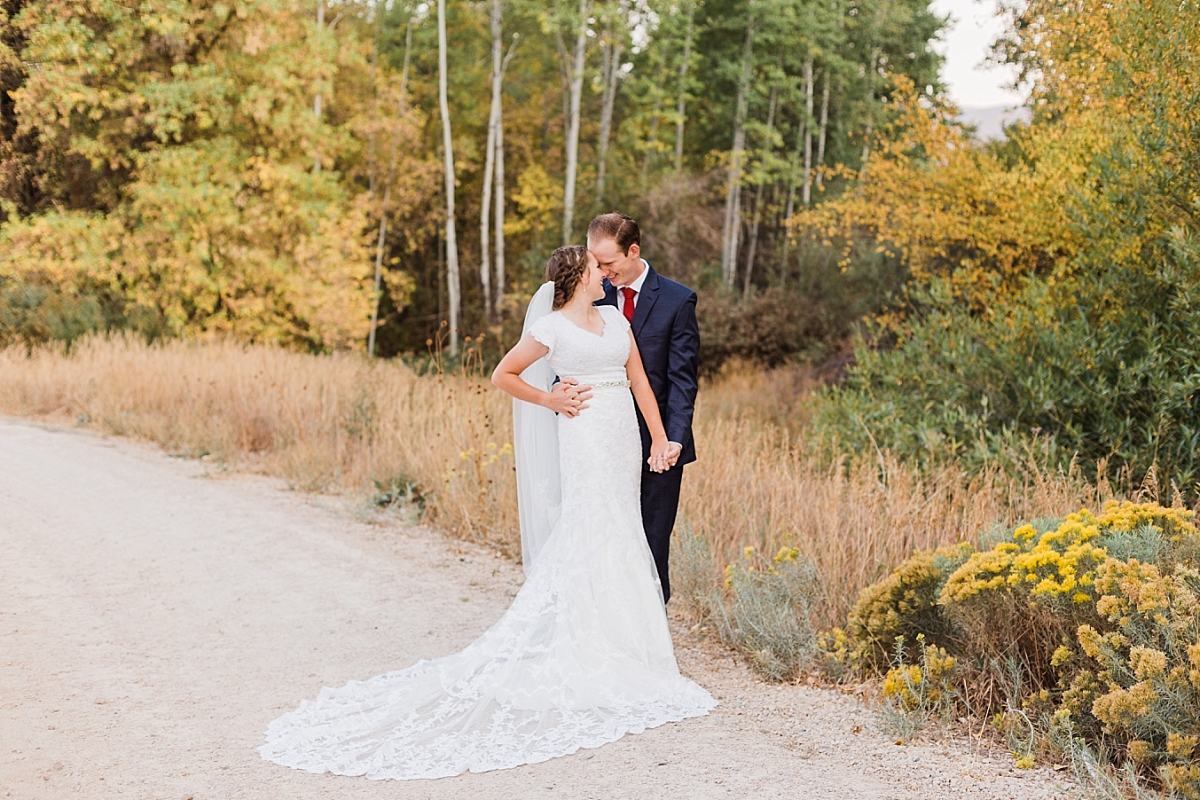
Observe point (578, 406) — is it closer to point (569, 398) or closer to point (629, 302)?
point (569, 398)

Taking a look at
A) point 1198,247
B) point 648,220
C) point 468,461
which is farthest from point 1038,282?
point 648,220

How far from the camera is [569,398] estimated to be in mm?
4406

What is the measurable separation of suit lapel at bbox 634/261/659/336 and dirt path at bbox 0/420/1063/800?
1617mm

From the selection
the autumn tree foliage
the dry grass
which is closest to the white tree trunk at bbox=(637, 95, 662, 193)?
the dry grass

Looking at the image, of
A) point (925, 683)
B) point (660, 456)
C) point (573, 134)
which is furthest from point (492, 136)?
point (925, 683)

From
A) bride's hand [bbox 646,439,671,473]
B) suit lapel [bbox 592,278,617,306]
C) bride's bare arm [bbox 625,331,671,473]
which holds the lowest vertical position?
bride's hand [bbox 646,439,671,473]

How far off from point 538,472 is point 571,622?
2.58 ft

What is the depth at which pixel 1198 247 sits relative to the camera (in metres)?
6.67

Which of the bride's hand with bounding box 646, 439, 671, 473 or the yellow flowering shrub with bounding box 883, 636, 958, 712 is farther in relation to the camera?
the bride's hand with bounding box 646, 439, 671, 473

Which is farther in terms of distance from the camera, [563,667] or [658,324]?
[658,324]

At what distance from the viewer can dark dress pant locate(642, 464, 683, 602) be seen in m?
4.68

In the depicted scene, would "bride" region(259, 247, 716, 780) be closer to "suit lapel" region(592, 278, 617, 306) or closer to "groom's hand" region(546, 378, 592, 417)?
"groom's hand" region(546, 378, 592, 417)

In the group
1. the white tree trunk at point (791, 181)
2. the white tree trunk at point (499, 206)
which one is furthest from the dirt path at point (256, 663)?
the white tree trunk at point (791, 181)

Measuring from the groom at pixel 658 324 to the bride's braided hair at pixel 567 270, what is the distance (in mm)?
151
